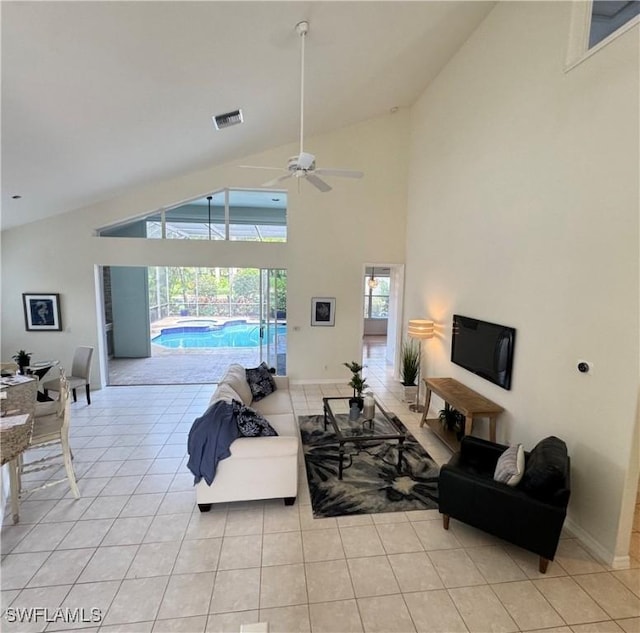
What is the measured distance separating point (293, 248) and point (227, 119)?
104 inches

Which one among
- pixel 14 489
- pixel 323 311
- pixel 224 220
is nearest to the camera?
pixel 14 489

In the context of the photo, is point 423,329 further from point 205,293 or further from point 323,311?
point 205,293

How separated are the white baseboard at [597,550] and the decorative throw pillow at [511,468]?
0.87 m

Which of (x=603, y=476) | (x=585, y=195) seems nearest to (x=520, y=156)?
(x=585, y=195)

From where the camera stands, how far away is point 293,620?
2178mm

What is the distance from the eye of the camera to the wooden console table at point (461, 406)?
12.5ft

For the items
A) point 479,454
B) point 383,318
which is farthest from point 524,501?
point 383,318

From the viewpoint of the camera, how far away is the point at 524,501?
2.49m

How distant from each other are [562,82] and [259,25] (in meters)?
2.73

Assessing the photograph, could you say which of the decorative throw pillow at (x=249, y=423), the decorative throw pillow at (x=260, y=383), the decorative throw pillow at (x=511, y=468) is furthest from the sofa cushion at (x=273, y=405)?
the decorative throw pillow at (x=511, y=468)

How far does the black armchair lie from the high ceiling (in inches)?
163

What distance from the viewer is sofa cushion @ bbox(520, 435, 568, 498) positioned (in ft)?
8.02

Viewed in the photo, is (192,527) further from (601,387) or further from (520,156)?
(520,156)

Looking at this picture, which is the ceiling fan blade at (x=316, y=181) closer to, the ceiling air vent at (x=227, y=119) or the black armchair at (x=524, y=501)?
the ceiling air vent at (x=227, y=119)
